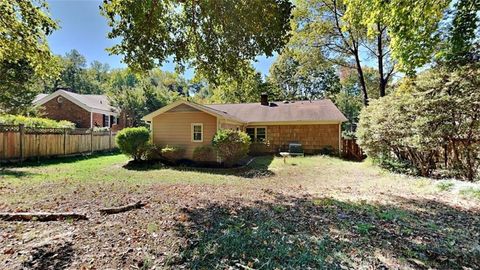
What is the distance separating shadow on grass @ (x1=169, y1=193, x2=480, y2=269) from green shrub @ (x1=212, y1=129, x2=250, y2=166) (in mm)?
7235

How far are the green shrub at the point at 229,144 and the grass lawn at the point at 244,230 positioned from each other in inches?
223

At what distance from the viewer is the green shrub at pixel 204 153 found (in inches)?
546

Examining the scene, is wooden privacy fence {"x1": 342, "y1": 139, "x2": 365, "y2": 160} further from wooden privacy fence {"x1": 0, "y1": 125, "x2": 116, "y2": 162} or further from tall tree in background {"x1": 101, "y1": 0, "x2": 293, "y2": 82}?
wooden privacy fence {"x1": 0, "y1": 125, "x2": 116, "y2": 162}

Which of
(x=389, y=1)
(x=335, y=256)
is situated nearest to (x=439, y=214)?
(x=335, y=256)

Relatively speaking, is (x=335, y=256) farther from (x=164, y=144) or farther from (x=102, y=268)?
(x=164, y=144)

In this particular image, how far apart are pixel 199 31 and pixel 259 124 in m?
12.0

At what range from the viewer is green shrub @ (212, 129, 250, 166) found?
12.8m

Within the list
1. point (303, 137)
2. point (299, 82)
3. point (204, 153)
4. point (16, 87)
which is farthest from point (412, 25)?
point (299, 82)

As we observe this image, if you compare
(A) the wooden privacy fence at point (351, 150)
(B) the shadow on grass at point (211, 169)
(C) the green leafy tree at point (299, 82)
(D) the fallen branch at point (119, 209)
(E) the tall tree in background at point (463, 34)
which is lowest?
(B) the shadow on grass at point (211, 169)

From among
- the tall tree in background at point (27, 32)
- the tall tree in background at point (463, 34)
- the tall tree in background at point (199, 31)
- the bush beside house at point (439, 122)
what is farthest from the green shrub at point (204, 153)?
the tall tree in background at point (463, 34)

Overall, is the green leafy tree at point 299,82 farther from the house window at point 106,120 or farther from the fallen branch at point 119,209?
the fallen branch at point 119,209

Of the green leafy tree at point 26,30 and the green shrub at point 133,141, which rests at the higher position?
the green leafy tree at point 26,30

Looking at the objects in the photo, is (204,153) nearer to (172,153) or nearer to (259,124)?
(172,153)

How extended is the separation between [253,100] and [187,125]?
21093 millimetres
